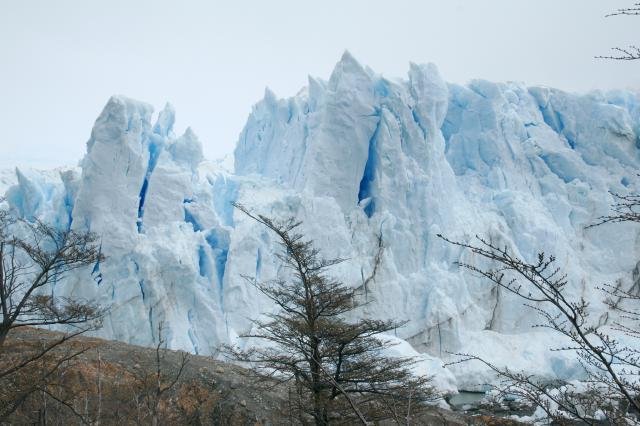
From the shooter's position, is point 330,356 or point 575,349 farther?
point 330,356

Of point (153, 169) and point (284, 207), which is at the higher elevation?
point (153, 169)

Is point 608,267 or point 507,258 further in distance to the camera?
point 608,267

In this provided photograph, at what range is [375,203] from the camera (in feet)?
82.3

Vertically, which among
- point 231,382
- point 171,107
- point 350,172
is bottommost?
point 231,382

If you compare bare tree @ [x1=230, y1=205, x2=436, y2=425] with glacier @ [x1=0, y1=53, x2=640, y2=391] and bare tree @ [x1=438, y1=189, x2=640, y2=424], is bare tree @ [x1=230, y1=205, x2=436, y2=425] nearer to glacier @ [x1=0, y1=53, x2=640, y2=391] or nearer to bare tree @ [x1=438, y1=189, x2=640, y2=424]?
bare tree @ [x1=438, y1=189, x2=640, y2=424]

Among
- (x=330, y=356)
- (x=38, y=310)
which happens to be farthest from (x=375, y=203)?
(x=38, y=310)

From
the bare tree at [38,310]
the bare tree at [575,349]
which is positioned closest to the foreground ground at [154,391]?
the bare tree at [38,310]

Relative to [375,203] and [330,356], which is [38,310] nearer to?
[330,356]

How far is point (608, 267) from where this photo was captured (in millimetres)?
27109

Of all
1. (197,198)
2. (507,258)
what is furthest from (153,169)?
(507,258)

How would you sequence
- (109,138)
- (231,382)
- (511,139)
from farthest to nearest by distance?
1. (511,139)
2. (109,138)
3. (231,382)

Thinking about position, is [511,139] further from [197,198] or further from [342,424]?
[342,424]

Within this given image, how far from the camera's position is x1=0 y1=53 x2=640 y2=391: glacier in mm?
20875

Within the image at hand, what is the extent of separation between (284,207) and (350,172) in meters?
3.88
